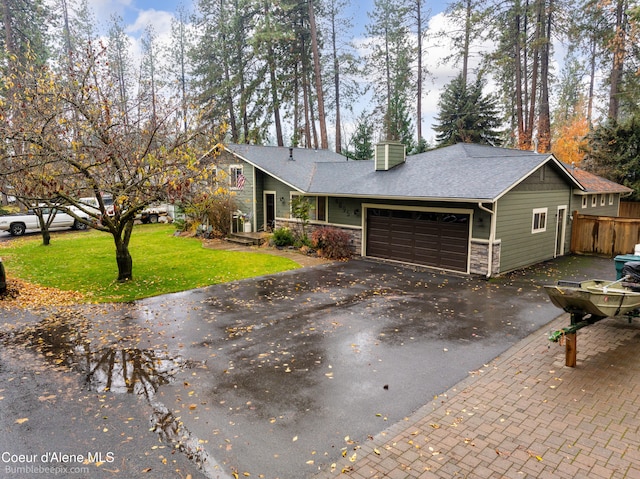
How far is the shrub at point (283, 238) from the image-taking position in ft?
60.2

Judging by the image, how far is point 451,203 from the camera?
13211 mm

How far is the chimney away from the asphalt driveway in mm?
6116

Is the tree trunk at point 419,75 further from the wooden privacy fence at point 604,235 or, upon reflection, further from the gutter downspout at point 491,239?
the gutter downspout at point 491,239

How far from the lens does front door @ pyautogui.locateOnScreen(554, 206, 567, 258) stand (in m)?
16.2

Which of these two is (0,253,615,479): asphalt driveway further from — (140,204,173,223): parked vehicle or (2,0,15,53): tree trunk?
(2,0,15,53): tree trunk

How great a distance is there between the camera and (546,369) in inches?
256

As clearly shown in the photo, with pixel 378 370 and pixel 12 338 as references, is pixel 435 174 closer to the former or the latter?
pixel 378 370

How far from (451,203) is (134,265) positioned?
1137 centimetres

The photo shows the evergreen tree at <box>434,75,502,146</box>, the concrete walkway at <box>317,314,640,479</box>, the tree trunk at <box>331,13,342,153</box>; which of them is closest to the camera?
the concrete walkway at <box>317,314,640,479</box>

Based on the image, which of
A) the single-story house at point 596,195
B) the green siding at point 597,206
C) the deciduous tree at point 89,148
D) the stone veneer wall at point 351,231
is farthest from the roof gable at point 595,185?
the deciduous tree at point 89,148

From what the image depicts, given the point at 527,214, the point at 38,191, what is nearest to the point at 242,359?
the point at 38,191

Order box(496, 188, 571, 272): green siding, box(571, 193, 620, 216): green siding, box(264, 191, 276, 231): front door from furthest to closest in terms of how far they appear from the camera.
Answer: box(264, 191, 276, 231): front door
box(571, 193, 620, 216): green siding
box(496, 188, 571, 272): green siding

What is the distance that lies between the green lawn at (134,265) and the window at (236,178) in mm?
3661

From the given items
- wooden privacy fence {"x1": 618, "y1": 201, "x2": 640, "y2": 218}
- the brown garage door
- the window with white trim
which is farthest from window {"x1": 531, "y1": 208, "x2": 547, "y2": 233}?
wooden privacy fence {"x1": 618, "y1": 201, "x2": 640, "y2": 218}
